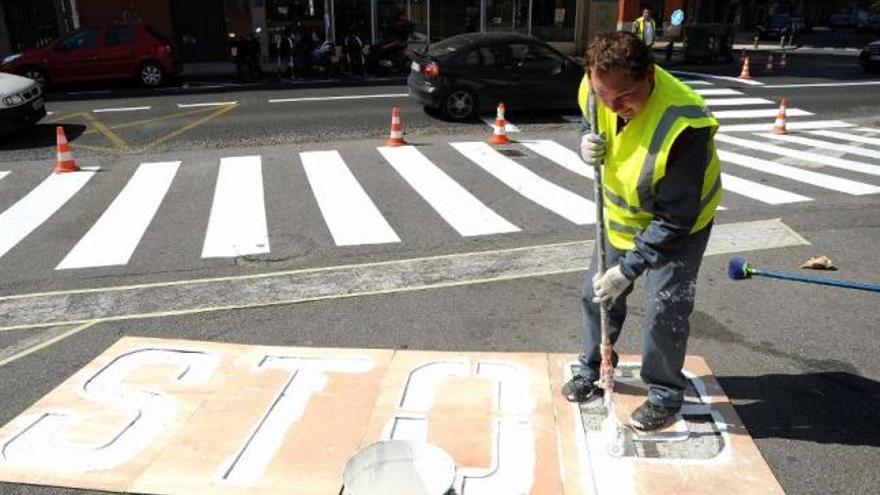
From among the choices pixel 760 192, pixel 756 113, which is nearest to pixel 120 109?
pixel 760 192

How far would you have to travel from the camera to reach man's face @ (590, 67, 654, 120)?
3.14 metres

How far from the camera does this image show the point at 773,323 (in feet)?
17.5

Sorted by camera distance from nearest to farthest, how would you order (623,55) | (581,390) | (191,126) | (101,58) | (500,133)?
(623,55)
(581,390)
(500,133)
(191,126)
(101,58)

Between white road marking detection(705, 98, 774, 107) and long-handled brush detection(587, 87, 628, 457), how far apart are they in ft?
43.8

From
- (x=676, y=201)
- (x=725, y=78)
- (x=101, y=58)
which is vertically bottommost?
(x=725, y=78)

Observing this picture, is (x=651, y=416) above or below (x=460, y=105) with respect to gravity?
below

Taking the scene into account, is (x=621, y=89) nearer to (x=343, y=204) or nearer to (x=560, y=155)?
(x=343, y=204)

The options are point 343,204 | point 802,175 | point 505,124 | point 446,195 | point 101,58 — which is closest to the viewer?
point 343,204

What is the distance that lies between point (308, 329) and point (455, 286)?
1394 millimetres

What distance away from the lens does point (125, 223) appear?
26.0ft

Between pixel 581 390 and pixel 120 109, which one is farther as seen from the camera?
pixel 120 109

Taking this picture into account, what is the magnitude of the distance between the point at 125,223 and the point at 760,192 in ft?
25.5

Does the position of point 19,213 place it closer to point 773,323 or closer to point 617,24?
point 773,323

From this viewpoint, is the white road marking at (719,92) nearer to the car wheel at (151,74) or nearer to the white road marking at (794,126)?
the white road marking at (794,126)
